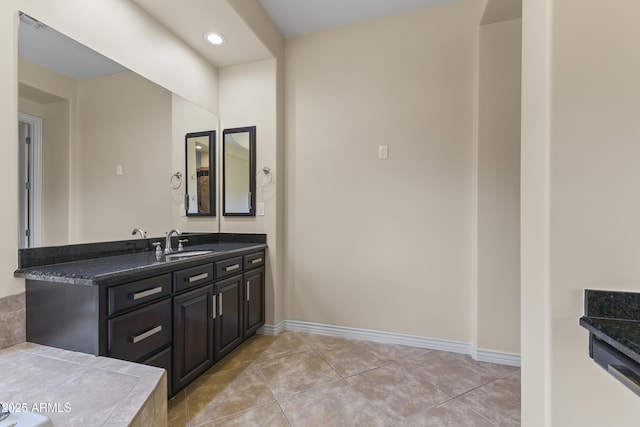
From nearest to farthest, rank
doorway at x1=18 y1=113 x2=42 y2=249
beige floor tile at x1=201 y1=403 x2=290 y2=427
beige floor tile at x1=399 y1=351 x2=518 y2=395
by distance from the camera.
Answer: doorway at x1=18 y1=113 x2=42 y2=249
beige floor tile at x1=201 y1=403 x2=290 y2=427
beige floor tile at x1=399 y1=351 x2=518 y2=395

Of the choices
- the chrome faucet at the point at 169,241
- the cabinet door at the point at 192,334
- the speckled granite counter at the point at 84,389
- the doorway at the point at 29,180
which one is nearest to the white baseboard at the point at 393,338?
the cabinet door at the point at 192,334

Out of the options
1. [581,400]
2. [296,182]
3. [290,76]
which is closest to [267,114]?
[290,76]

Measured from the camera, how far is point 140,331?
1.40m

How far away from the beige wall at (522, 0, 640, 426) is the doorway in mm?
2340

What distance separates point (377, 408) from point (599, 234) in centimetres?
142

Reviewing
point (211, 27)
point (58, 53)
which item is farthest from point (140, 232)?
point (211, 27)

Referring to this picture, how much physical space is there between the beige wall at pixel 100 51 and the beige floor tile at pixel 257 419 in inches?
48.4

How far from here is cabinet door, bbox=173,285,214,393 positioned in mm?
1621

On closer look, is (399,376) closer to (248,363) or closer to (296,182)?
(248,363)

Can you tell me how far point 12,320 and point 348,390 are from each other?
1824mm

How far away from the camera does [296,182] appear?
276cm

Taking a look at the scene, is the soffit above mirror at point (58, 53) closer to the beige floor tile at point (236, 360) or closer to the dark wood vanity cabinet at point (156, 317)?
the dark wood vanity cabinet at point (156, 317)

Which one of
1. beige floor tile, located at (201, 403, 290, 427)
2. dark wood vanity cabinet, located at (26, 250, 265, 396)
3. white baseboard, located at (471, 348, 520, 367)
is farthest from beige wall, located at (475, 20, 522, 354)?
dark wood vanity cabinet, located at (26, 250, 265, 396)

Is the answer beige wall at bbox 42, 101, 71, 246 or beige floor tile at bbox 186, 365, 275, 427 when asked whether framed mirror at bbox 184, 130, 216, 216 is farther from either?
beige floor tile at bbox 186, 365, 275, 427
